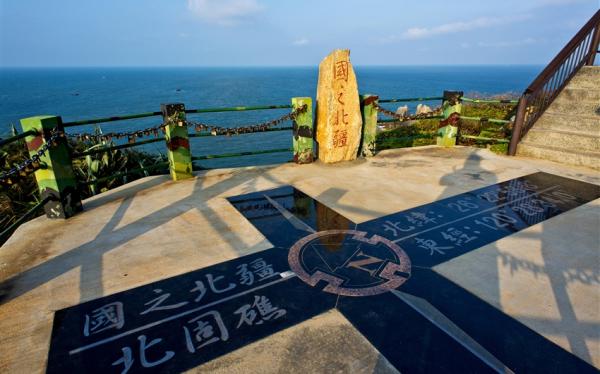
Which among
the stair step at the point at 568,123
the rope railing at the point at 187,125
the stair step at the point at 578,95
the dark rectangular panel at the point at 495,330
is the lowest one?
the dark rectangular panel at the point at 495,330

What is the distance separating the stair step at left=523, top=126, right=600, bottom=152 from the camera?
22.4 ft

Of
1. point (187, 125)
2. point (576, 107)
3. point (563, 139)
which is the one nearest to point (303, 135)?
point (187, 125)

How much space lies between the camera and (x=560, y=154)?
273 inches

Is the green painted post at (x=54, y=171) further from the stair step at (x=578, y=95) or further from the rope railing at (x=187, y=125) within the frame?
the stair step at (x=578, y=95)

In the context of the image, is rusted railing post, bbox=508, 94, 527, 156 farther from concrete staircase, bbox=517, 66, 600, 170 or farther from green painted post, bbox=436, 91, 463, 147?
green painted post, bbox=436, 91, 463, 147

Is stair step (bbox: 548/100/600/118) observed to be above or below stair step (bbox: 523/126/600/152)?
above

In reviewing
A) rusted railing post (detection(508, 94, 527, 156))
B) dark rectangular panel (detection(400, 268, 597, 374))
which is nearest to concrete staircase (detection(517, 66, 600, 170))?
rusted railing post (detection(508, 94, 527, 156))

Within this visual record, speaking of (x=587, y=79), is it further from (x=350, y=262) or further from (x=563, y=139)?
(x=350, y=262)

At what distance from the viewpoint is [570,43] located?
7773 millimetres

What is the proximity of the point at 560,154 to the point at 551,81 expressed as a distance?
1.95 metres

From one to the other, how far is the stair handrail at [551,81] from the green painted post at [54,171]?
8.44m

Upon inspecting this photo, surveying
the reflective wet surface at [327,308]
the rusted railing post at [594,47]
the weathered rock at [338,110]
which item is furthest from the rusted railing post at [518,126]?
the reflective wet surface at [327,308]

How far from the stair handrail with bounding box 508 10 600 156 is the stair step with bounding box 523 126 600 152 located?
0.67ft

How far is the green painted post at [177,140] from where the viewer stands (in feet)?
18.3
